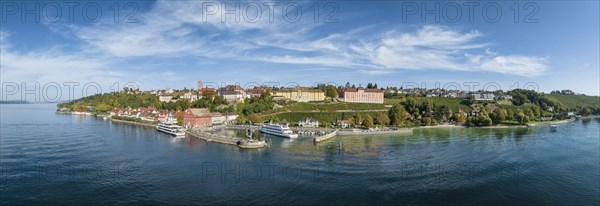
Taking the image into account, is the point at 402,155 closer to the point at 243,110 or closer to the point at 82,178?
the point at 82,178

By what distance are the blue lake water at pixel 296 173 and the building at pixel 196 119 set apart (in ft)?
48.9

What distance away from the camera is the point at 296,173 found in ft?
68.9

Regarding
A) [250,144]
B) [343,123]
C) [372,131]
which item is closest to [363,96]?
[343,123]

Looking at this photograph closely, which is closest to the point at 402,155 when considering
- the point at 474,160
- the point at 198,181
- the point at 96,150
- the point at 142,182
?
the point at 474,160

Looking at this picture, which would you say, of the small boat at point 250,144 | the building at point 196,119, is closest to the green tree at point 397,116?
the small boat at point 250,144

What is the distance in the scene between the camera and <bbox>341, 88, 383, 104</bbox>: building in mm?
70875

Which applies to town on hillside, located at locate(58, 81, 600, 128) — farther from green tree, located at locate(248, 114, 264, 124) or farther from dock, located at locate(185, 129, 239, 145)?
dock, located at locate(185, 129, 239, 145)

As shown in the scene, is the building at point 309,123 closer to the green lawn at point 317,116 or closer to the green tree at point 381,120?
the green lawn at point 317,116

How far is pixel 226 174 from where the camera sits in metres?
20.8

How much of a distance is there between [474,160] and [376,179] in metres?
10.9

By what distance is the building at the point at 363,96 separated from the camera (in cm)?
7088

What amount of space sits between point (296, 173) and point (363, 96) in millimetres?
52433

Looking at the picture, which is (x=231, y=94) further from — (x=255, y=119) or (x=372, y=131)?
(x=372, y=131)

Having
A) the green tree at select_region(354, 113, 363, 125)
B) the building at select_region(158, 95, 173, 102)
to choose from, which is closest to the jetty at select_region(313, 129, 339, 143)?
the green tree at select_region(354, 113, 363, 125)
